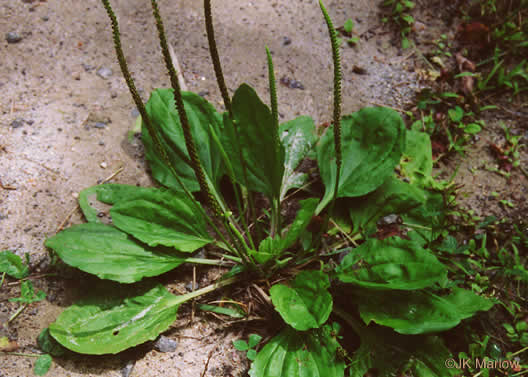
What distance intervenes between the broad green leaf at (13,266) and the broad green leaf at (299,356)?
44.3 inches

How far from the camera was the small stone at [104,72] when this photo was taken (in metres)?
2.58

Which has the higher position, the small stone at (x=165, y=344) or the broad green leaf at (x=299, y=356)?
the broad green leaf at (x=299, y=356)

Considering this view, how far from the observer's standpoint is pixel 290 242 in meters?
1.92

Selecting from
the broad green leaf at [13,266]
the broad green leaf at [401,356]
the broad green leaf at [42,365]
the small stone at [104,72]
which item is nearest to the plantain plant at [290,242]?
the broad green leaf at [401,356]

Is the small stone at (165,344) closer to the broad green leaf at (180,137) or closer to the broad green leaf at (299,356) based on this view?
the broad green leaf at (299,356)

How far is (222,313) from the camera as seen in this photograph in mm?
1938

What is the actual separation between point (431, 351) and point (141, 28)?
2598 mm

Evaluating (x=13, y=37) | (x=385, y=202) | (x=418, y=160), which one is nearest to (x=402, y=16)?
(x=418, y=160)

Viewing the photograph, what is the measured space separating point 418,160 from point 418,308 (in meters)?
0.95

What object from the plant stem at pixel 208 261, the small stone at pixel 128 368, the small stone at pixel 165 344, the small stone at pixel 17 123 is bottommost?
the small stone at pixel 128 368

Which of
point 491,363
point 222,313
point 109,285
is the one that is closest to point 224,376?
point 222,313

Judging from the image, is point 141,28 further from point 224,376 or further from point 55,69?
point 224,376

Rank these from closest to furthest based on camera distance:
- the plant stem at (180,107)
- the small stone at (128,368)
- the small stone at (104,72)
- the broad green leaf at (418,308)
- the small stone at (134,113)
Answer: the plant stem at (180,107), the broad green leaf at (418,308), the small stone at (128,368), the small stone at (134,113), the small stone at (104,72)

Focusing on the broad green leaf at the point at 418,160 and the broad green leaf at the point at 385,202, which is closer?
the broad green leaf at the point at 385,202
